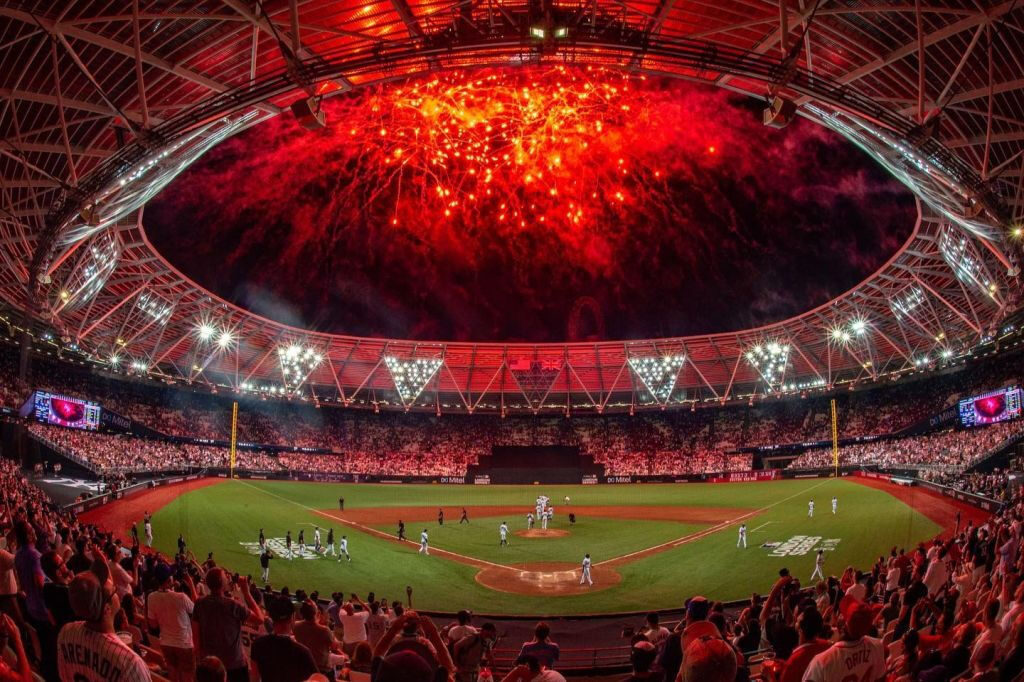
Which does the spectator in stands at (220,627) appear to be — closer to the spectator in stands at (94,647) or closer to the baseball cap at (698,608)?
the spectator in stands at (94,647)

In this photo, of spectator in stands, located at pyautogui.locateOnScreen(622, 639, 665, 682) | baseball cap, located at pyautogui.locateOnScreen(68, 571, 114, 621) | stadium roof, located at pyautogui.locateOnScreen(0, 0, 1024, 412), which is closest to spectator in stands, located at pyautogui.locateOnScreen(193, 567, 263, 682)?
baseball cap, located at pyautogui.locateOnScreen(68, 571, 114, 621)

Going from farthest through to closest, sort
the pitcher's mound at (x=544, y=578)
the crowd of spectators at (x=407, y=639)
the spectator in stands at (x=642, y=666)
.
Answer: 1. the pitcher's mound at (x=544, y=578)
2. the spectator in stands at (x=642, y=666)
3. the crowd of spectators at (x=407, y=639)

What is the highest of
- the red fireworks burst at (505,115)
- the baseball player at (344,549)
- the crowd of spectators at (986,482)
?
the red fireworks burst at (505,115)

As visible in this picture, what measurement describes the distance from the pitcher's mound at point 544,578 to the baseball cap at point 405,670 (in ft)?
81.3

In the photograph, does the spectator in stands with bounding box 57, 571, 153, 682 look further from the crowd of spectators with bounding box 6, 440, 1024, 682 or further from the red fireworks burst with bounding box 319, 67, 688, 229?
the red fireworks burst with bounding box 319, 67, 688, 229

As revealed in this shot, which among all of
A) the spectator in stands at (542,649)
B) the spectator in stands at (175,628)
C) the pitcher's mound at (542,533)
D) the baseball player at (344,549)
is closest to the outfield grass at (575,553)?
the baseball player at (344,549)

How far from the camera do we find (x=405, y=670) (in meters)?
5.04

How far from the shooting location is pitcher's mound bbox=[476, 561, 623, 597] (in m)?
29.5

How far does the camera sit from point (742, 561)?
112 ft

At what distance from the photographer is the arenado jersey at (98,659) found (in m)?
5.16

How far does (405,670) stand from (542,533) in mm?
41677

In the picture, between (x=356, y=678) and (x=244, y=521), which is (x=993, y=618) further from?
(x=244, y=521)

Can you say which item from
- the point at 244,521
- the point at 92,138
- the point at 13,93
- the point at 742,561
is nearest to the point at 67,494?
the point at 244,521

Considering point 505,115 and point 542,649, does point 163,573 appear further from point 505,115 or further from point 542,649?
point 505,115
